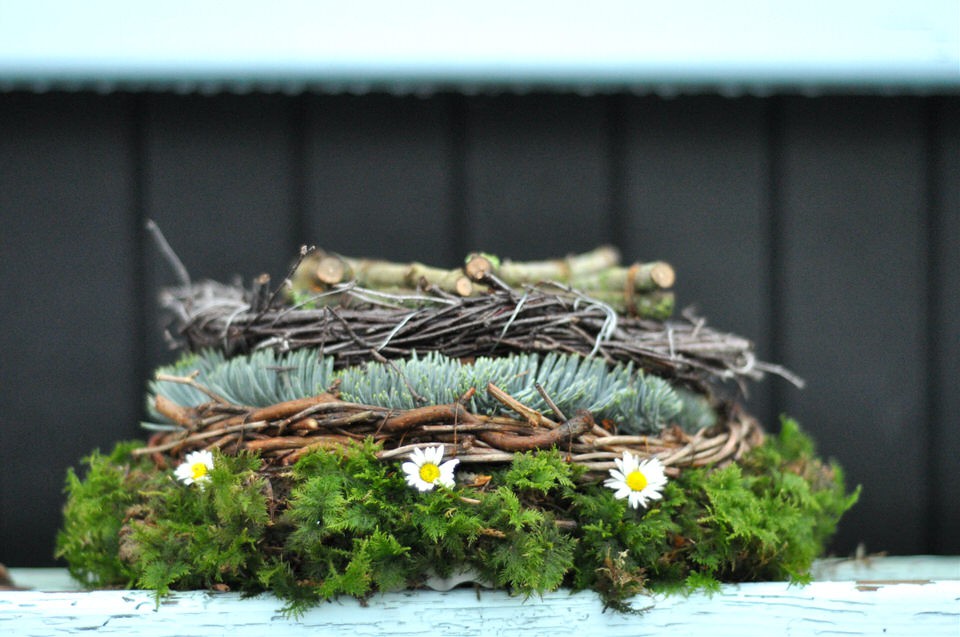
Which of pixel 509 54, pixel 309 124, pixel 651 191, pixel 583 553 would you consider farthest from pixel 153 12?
pixel 583 553

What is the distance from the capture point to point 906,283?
1241mm

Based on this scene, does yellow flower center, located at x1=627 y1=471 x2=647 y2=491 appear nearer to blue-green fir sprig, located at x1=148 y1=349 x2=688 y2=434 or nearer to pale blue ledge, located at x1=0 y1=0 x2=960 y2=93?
blue-green fir sprig, located at x1=148 y1=349 x2=688 y2=434

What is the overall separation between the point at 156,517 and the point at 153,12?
26.7 inches

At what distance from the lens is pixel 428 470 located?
2.36 ft

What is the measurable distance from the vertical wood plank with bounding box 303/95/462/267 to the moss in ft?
1.66

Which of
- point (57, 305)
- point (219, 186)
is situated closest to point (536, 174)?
point (219, 186)

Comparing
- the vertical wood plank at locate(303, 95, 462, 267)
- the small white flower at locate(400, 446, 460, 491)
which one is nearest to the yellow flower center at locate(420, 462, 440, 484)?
the small white flower at locate(400, 446, 460, 491)

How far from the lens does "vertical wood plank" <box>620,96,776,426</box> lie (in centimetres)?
123

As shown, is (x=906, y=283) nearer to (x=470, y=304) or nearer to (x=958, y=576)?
(x=958, y=576)

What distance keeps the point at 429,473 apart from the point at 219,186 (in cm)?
69

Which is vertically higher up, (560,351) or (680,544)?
(560,351)

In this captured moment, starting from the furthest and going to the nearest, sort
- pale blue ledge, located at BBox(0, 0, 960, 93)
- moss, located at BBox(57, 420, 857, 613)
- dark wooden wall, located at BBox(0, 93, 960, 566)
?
dark wooden wall, located at BBox(0, 93, 960, 566) → pale blue ledge, located at BBox(0, 0, 960, 93) → moss, located at BBox(57, 420, 857, 613)

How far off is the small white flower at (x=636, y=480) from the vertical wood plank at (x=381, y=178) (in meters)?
0.54

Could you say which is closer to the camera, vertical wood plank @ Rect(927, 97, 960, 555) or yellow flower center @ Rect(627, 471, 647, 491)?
yellow flower center @ Rect(627, 471, 647, 491)
